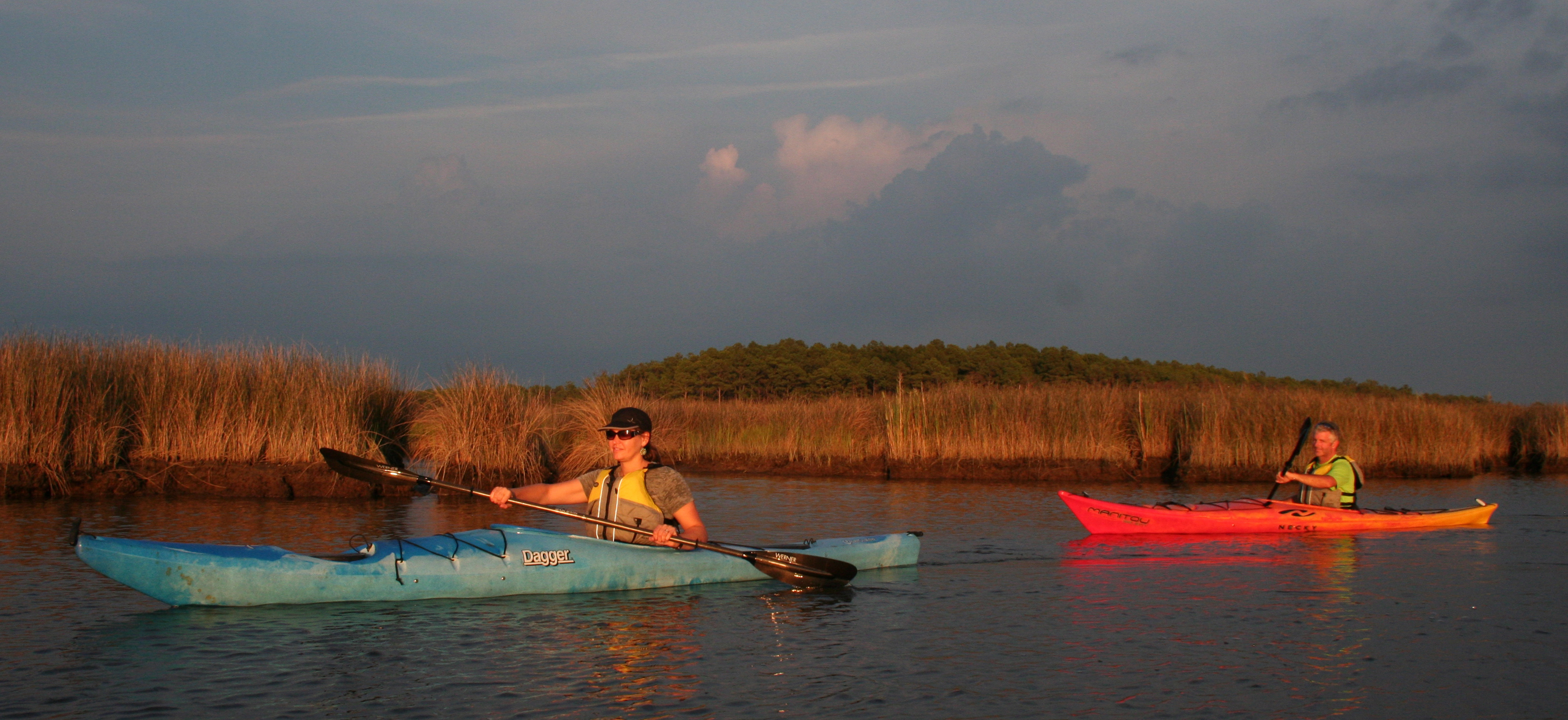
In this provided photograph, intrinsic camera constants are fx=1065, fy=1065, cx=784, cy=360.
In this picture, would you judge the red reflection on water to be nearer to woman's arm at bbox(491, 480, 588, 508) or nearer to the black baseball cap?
the black baseball cap

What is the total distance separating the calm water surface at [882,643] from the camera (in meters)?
4.68

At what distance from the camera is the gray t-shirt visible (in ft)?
22.7

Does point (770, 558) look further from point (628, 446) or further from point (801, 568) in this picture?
point (628, 446)

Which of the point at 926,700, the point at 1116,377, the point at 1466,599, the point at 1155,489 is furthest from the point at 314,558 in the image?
the point at 1116,377

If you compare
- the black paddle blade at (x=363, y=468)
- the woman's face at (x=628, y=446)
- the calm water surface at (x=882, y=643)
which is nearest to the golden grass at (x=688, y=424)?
the calm water surface at (x=882, y=643)

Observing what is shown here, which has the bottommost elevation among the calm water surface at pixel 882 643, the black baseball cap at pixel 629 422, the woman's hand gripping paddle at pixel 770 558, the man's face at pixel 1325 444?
the calm water surface at pixel 882 643

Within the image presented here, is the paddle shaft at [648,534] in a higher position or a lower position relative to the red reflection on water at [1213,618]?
higher

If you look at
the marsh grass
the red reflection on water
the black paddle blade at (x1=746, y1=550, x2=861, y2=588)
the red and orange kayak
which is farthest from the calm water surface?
the marsh grass

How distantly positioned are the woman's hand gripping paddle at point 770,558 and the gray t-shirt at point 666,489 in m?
0.32

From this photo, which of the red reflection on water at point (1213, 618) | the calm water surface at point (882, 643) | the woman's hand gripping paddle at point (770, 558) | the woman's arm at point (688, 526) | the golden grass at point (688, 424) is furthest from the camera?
the golden grass at point (688, 424)

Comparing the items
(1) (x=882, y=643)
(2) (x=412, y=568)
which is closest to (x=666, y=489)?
(2) (x=412, y=568)

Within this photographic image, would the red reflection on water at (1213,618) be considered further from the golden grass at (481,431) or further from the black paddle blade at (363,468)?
the golden grass at (481,431)

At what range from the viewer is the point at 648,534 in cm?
682

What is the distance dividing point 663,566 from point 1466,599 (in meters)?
5.43
